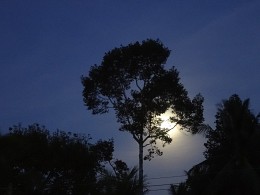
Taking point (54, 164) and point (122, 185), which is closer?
point (122, 185)

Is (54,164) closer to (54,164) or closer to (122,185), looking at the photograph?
(54,164)

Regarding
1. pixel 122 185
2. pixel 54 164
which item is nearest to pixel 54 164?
pixel 54 164

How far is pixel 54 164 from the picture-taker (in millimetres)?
37906

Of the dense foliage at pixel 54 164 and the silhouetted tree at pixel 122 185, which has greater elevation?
the dense foliage at pixel 54 164

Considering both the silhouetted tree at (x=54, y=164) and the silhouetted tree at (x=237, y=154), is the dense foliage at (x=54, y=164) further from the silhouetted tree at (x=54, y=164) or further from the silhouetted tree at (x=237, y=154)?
the silhouetted tree at (x=237, y=154)

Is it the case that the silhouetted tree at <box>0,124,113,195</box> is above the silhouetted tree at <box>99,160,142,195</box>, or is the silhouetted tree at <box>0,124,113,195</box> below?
above

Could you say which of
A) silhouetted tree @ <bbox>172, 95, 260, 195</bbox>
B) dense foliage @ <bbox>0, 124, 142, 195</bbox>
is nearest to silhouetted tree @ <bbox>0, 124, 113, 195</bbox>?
dense foliage @ <bbox>0, 124, 142, 195</bbox>

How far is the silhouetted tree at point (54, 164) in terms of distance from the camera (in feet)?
116

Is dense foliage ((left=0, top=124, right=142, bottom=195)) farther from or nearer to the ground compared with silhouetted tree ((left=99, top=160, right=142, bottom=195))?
farther from the ground

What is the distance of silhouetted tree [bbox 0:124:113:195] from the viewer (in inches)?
1395

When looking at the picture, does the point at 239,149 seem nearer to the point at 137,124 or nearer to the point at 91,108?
the point at 137,124

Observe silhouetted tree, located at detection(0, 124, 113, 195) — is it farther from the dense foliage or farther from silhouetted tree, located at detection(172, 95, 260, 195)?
silhouetted tree, located at detection(172, 95, 260, 195)

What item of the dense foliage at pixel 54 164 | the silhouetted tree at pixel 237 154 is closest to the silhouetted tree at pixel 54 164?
the dense foliage at pixel 54 164

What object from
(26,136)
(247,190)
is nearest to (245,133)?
(247,190)
